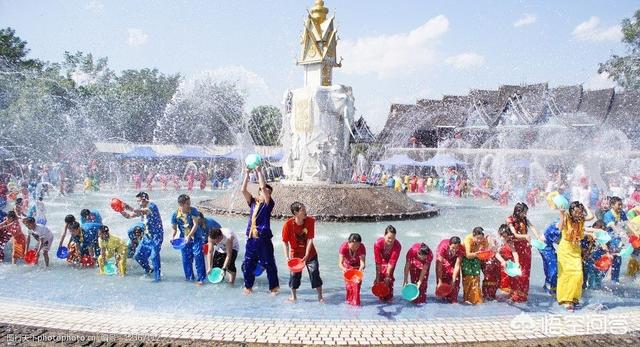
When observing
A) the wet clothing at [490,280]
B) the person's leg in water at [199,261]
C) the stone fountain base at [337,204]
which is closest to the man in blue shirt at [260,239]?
the person's leg in water at [199,261]

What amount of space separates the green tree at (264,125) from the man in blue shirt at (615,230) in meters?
41.5

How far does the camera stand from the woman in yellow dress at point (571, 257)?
6789 mm

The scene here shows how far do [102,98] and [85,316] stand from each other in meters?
48.7

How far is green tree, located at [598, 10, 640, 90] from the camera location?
144ft

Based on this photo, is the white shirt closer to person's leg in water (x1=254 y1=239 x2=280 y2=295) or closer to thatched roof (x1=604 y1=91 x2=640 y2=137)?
person's leg in water (x1=254 y1=239 x2=280 y2=295)

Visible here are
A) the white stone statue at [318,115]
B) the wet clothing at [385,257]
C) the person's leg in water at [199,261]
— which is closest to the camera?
the wet clothing at [385,257]

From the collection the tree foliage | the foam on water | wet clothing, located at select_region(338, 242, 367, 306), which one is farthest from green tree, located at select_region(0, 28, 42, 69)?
wet clothing, located at select_region(338, 242, 367, 306)

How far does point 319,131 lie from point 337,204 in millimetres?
3729

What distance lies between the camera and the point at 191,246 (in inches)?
306

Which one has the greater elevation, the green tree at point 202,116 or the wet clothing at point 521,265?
the green tree at point 202,116

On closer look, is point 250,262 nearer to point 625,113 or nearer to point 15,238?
point 15,238

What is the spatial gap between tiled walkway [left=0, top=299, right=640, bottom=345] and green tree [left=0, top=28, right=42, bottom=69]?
3453 centimetres

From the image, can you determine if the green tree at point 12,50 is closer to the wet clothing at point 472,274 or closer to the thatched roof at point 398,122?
the thatched roof at point 398,122

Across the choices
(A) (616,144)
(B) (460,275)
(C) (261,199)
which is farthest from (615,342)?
(A) (616,144)
